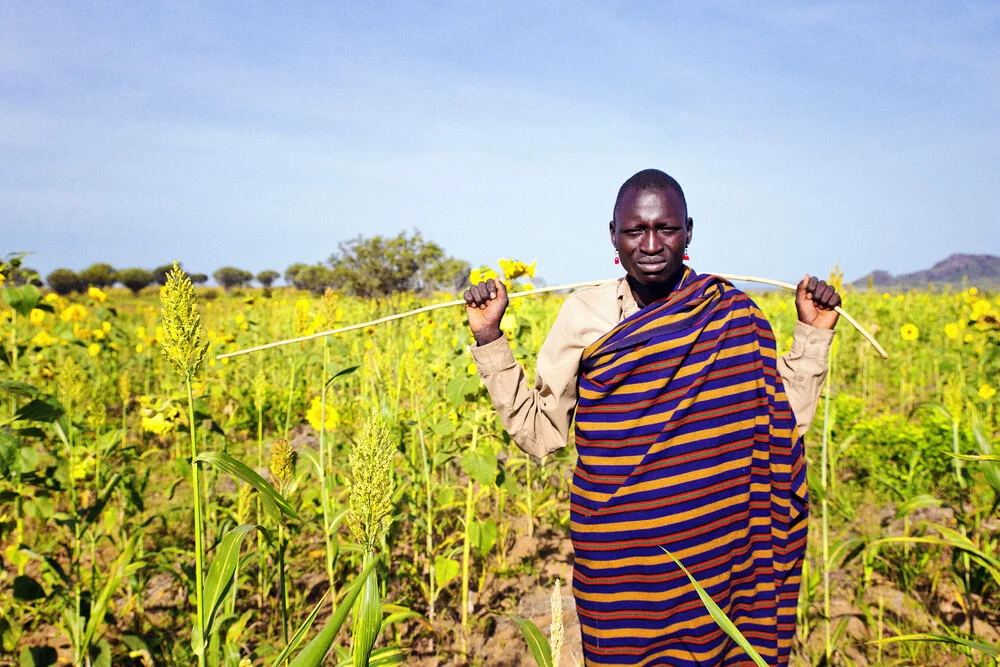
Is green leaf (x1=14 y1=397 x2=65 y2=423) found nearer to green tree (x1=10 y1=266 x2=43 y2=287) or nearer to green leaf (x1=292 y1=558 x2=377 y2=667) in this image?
green tree (x1=10 y1=266 x2=43 y2=287)

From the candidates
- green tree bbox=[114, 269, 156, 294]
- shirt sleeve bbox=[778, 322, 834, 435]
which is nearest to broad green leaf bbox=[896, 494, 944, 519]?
shirt sleeve bbox=[778, 322, 834, 435]

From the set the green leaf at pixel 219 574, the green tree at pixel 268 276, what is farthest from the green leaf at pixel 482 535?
the green tree at pixel 268 276

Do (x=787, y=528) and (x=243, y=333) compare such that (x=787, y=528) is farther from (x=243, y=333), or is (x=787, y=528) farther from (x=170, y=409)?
(x=243, y=333)

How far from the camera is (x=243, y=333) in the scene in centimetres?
671

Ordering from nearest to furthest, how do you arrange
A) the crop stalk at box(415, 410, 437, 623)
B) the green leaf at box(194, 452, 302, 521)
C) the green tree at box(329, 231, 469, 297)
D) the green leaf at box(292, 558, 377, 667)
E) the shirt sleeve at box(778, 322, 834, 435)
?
the green leaf at box(292, 558, 377, 667)
the green leaf at box(194, 452, 302, 521)
the shirt sleeve at box(778, 322, 834, 435)
the crop stalk at box(415, 410, 437, 623)
the green tree at box(329, 231, 469, 297)

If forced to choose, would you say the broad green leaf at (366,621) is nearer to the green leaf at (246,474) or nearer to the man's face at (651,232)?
the green leaf at (246,474)

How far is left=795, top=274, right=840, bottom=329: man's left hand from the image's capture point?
1.61 meters

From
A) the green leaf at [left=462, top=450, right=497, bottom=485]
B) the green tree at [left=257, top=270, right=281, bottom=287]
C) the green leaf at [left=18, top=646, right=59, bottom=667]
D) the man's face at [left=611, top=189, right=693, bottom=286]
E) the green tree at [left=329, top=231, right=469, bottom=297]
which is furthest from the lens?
the green tree at [left=257, top=270, right=281, bottom=287]

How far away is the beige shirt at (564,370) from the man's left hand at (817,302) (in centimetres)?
3

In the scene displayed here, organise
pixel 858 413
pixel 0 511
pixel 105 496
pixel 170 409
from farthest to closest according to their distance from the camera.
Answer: pixel 858 413
pixel 0 511
pixel 170 409
pixel 105 496

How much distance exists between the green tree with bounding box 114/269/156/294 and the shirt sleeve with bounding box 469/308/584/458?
4667 cm

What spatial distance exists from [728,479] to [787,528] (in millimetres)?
264

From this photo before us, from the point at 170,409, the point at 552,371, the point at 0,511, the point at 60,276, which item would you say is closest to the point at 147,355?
the point at 0,511

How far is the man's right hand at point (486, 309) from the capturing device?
1512 mm
